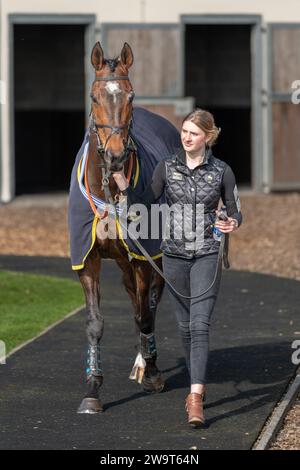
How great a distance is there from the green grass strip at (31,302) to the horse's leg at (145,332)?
1.55m

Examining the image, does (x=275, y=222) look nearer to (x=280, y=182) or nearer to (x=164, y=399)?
(x=280, y=182)

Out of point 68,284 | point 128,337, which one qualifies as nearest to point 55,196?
point 68,284

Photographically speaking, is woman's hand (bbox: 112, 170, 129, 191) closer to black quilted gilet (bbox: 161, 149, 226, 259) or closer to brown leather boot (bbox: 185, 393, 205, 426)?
black quilted gilet (bbox: 161, 149, 226, 259)

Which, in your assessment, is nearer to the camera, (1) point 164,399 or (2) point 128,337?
(1) point 164,399

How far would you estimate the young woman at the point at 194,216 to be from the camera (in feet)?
24.9

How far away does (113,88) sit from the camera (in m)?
7.64

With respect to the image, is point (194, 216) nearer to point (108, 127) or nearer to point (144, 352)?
point (108, 127)

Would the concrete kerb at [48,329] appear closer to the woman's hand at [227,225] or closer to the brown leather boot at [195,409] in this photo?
the brown leather boot at [195,409]

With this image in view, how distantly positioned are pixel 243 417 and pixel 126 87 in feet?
7.10

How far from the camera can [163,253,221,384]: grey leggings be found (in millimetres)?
7594

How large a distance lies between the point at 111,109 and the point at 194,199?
2.46ft

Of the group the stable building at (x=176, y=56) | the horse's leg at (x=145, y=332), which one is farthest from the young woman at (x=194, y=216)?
the stable building at (x=176, y=56)

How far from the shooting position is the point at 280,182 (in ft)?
68.3

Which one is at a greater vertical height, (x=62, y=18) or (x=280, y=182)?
(x=62, y=18)
